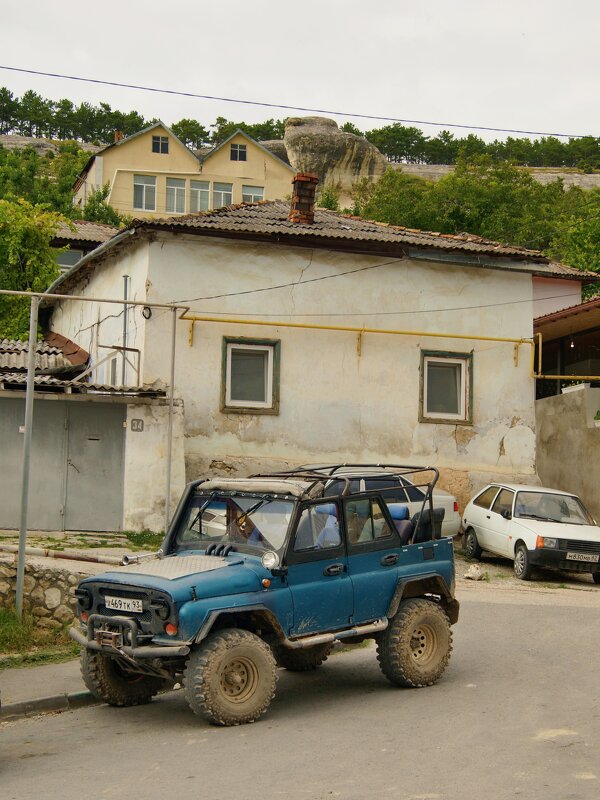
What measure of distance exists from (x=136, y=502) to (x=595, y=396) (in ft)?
33.3

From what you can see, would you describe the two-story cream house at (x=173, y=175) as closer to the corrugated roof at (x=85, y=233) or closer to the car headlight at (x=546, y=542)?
the corrugated roof at (x=85, y=233)

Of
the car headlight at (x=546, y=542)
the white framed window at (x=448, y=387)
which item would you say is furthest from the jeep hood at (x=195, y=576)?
the white framed window at (x=448, y=387)

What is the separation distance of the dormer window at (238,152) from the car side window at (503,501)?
2137 inches

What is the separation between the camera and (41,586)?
39.3ft

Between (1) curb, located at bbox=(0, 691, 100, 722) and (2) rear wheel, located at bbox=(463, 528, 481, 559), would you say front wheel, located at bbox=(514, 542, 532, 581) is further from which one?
(1) curb, located at bbox=(0, 691, 100, 722)

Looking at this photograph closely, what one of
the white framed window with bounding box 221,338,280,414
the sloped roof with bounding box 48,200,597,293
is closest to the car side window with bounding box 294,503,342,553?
the white framed window with bounding box 221,338,280,414

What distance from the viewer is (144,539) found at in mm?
17125

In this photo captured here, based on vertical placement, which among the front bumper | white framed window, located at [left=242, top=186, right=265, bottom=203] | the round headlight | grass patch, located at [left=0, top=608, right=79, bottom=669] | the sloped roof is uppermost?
white framed window, located at [left=242, top=186, right=265, bottom=203]

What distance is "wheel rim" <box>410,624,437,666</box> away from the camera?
9508 mm

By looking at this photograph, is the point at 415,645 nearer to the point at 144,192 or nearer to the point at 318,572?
the point at 318,572

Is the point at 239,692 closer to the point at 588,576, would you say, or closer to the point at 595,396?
the point at 588,576

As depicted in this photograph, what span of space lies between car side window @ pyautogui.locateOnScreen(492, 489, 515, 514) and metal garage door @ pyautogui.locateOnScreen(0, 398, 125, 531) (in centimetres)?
666

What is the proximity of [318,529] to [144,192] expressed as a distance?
59.0 meters

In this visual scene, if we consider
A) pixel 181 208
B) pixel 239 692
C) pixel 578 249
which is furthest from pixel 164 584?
pixel 181 208
